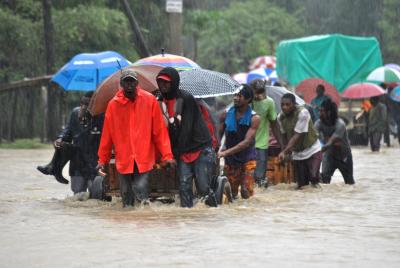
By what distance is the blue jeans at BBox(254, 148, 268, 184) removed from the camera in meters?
14.1

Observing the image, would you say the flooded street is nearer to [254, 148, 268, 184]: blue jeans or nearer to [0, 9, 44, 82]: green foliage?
[254, 148, 268, 184]: blue jeans

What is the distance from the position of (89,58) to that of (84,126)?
3633 millimetres

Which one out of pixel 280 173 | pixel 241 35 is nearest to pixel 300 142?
pixel 280 173

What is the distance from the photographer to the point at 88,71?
16.1 meters

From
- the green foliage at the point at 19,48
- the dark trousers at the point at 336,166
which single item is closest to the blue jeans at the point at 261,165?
the dark trousers at the point at 336,166

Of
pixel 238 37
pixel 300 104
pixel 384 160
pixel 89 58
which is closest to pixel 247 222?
pixel 300 104

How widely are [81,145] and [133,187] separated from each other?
177 centimetres

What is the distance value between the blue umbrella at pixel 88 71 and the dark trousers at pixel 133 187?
4.76 meters

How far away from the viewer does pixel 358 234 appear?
9.55m

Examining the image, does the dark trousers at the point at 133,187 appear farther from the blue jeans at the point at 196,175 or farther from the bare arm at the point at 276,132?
the bare arm at the point at 276,132

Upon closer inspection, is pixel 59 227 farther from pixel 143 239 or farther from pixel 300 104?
pixel 300 104

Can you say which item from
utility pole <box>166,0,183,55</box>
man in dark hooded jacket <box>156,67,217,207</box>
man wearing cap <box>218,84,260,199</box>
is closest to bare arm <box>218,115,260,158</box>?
man wearing cap <box>218,84,260,199</box>

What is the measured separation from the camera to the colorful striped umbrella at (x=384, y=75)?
92.1 feet

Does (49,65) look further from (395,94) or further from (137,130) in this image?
(137,130)
